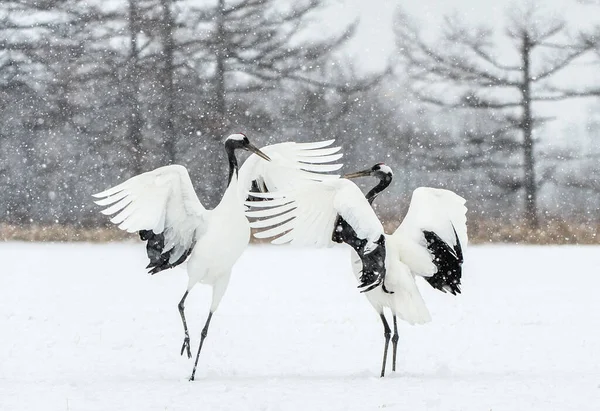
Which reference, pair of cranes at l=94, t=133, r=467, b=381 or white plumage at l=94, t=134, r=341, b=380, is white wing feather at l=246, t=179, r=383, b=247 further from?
white plumage at l=94, t=134, r=341, b=380

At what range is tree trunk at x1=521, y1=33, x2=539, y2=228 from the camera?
910 inches

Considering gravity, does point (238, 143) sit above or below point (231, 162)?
above

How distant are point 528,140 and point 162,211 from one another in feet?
60.1

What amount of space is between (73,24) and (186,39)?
133 inches

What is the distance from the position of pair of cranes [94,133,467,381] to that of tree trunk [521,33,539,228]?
17.1 m

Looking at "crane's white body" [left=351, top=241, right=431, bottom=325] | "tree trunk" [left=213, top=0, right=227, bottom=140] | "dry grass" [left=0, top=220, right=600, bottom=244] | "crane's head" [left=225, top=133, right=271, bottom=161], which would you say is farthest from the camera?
"tree trunk" [left=213, top=0, right=227, bottom=140]

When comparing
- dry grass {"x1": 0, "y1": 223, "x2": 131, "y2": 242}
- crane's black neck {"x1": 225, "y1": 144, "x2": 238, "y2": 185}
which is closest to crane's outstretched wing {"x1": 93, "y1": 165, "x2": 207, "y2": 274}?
crane's black neck {"x1": 225, "y1": 144, "x2": 238, "y2": 185}

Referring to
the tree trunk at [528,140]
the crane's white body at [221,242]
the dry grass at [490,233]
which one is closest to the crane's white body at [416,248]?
the crane's white body at [221,242]

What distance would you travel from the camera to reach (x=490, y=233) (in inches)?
808

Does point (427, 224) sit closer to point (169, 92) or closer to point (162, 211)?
point (162, 211)

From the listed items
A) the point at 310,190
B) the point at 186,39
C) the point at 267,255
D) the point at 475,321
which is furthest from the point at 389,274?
the point at 186,39

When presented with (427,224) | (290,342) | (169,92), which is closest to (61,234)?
(169,92)

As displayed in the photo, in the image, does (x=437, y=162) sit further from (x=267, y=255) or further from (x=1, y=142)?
(x=1, y=142)

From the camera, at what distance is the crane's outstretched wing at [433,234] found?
6.36 meters
